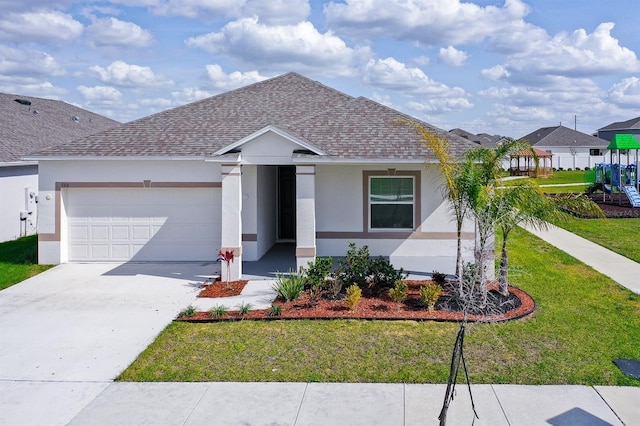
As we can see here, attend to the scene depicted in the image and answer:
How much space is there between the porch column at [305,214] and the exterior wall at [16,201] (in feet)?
37.8

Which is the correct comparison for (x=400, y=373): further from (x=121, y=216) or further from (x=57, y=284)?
(x=121, y=216)

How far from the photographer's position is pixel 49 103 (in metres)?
31.3

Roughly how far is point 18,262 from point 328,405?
41.3 ft

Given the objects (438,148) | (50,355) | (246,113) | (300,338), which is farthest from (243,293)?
(246,113)

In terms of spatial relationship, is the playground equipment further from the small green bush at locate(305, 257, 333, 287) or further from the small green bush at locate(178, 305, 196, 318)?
the small green bush at locate(178, 305, 196, 318)

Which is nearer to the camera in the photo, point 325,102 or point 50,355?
point 50,355

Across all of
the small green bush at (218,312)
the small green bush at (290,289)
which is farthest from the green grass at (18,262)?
the small green bush at (290,289)

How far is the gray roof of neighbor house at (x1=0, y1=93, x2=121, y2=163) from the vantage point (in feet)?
68.3

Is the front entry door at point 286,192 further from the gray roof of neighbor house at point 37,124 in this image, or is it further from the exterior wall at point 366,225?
the gray roof of neighbor house at point 37,124

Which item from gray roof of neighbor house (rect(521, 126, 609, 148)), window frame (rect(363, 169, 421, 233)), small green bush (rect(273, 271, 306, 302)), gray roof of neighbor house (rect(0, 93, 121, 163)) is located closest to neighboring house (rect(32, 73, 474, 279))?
window frame (rect(363, 169, 421, 233))

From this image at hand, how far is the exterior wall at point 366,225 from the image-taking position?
1565 centimetres

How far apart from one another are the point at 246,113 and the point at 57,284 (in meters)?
8.44

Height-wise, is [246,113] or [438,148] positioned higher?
[246,113]

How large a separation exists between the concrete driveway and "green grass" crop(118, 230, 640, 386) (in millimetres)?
588
